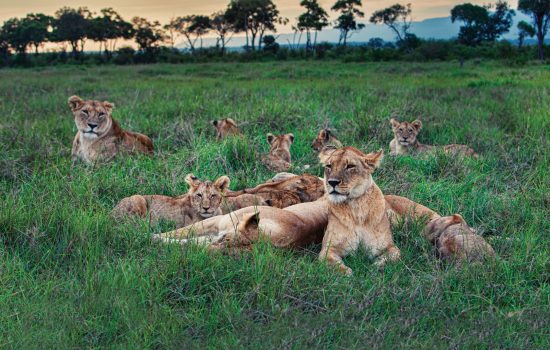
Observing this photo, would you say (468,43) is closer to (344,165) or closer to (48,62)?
(48,62)

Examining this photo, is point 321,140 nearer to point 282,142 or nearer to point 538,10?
point 282,142

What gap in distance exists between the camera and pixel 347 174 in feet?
16.8

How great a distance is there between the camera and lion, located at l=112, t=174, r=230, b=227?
5810 mm

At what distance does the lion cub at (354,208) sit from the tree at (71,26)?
5993cm

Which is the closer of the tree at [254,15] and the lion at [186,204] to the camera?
the lion at [186,204]

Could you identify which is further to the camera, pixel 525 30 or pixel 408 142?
pixel 525 30

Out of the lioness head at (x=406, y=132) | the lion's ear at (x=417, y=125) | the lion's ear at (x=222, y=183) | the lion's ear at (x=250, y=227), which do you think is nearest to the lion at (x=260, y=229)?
the lion's ear at (x=250, y=227)

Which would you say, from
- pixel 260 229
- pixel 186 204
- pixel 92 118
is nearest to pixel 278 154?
pixel 186 204

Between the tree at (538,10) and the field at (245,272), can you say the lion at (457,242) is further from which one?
the tree at (538,10)

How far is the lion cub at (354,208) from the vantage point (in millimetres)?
5055

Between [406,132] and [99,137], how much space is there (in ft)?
12.3

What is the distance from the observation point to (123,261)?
4.49 meters

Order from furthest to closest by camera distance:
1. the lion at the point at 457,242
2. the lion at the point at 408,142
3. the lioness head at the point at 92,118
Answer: the lion at the point at 408,142 < the lioness head at the point at 92,118 < the lion at the point at 457,242

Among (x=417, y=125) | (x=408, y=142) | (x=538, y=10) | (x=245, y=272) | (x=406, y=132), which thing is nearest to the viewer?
(x=245, y=272)
